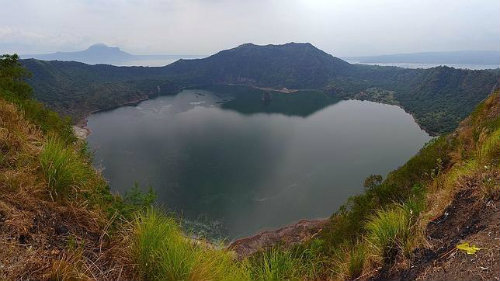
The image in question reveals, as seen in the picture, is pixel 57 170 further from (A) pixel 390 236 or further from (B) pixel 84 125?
(B) pixel 84 125

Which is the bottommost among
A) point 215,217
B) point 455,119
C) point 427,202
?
point 215,217

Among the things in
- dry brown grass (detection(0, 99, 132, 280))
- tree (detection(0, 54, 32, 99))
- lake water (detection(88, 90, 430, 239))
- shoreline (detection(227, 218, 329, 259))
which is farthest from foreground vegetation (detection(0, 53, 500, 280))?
shoreline (detection(227, 218, 329, 259))

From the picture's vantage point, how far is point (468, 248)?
313 centimetres

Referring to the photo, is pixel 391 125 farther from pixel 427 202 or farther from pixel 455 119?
pixel 427 202

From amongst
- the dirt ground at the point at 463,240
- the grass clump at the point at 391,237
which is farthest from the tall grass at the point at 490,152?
the grass clump at the point at 391,237

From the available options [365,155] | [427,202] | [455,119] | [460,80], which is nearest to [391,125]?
[455,119]

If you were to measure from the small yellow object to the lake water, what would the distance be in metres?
15.2

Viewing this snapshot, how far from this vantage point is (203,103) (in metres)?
129

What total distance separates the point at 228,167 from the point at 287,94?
113 m

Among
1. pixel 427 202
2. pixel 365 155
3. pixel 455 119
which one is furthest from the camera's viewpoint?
pixel 455 119

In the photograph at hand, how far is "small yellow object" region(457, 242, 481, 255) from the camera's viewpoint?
3.06 meters

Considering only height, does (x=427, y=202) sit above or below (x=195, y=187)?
above

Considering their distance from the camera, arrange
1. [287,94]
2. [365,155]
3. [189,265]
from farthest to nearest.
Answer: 1. [287,94]
2. [365,155]
3. [189,265]

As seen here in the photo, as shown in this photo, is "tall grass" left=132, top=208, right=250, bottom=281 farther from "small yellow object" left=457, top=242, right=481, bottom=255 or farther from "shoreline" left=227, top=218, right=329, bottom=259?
"shoreline" left=227, top=218, right=329, bottom=259
